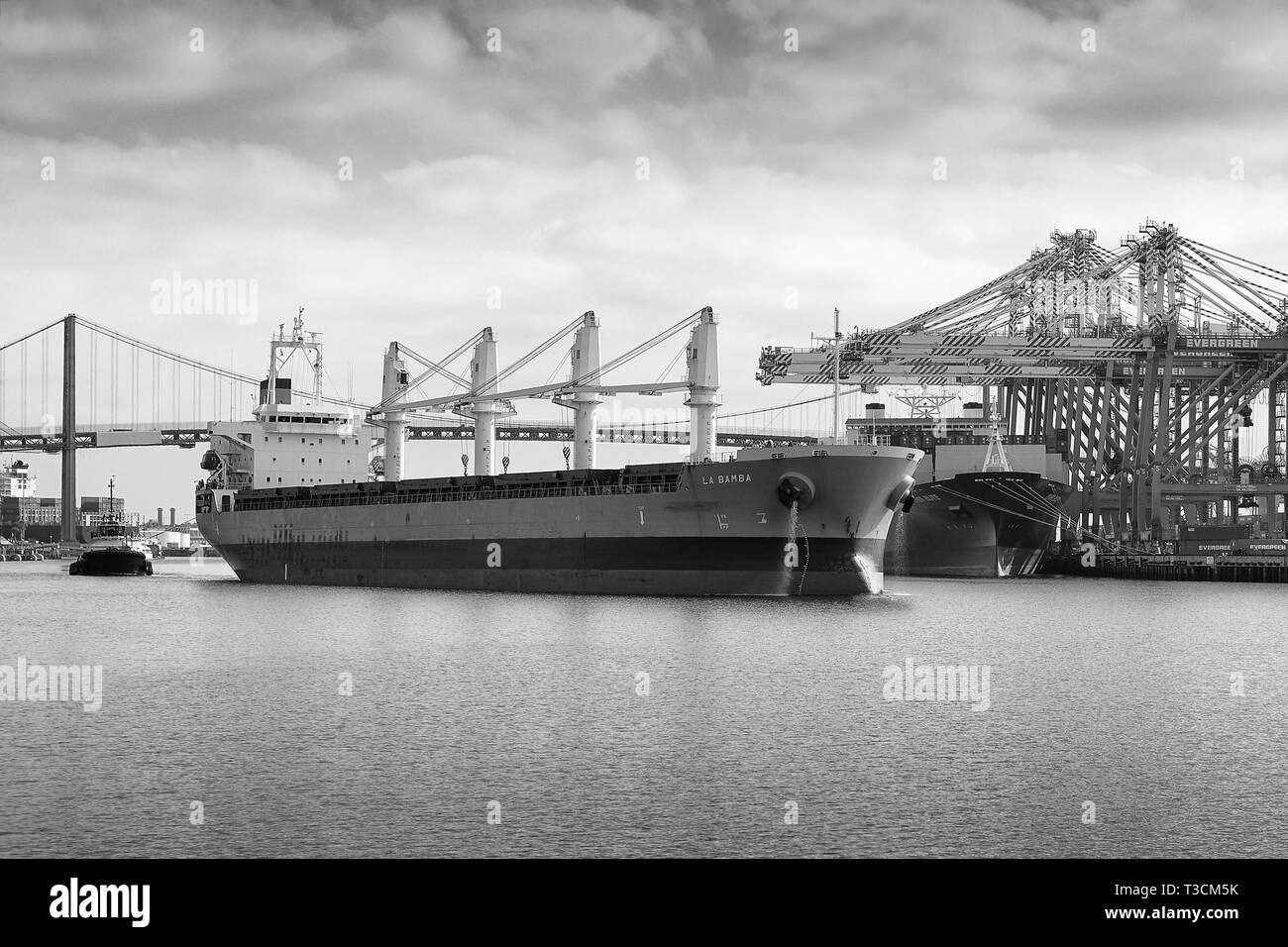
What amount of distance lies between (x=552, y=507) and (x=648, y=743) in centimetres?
2131

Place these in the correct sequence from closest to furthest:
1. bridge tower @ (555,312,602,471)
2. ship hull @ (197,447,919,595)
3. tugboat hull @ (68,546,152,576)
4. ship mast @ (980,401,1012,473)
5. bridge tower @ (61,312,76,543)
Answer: ship hull @ (197,447,919,595) → bridge tower @ (555,312,602,471) → ship mast @ (980,401,1012,473) → tugboat hull @ (68,546,152,576) → bridge tower @ (61,312,76,543)

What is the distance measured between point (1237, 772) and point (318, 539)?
34035 mm

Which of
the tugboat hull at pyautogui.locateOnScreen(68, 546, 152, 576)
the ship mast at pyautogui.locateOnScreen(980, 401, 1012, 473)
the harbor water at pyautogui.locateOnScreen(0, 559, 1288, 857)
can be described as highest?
Result: the ship mast at pyautogui.locateOnScreen(980, 401, 1012, 473)

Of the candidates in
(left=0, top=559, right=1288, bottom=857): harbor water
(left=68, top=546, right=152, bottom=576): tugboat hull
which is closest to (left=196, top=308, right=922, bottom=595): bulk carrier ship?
(left=0, top=559, right=1288, bottom=857): harbor water

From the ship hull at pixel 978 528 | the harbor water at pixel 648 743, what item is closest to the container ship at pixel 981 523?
the ship hull at pixel 978 528

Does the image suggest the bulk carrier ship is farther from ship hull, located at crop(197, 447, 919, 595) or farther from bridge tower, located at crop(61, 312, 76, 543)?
bridge tower, located at crop(61, 312, 76, 543)

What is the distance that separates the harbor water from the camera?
10.8 meters

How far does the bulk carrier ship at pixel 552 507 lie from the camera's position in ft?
103

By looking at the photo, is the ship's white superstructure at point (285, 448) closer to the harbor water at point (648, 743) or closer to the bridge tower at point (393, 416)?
the bridge tower at point (393, 416)

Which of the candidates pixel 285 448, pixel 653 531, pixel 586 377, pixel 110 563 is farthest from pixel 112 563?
pixel 653 531

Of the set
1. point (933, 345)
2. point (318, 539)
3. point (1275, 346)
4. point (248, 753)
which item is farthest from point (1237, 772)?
point (1275, 346)

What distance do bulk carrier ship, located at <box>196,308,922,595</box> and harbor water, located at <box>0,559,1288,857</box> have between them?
462cm

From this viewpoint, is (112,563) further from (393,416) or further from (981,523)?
(981,523)

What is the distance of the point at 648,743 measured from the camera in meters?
14.1
